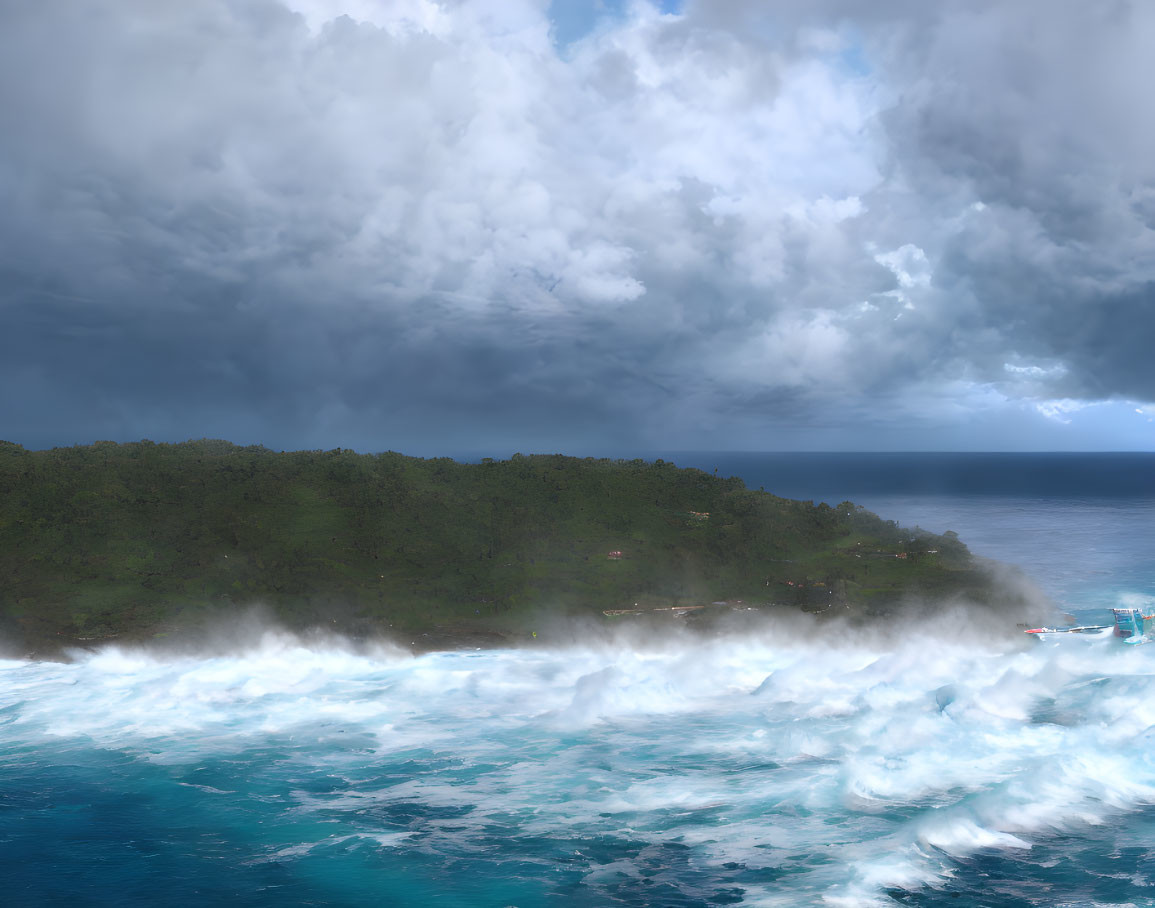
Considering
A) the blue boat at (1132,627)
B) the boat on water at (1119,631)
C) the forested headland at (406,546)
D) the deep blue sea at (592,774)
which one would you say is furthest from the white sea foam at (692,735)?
the forested headland at (406,546)

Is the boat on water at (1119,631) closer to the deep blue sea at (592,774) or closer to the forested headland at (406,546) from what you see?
the deep blue sea at (592,774)

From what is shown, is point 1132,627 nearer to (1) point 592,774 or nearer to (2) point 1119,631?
(2) point 1119,631

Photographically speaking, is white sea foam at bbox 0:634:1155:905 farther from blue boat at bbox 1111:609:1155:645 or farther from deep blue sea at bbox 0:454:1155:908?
blue boat at bbox 1111:609:1155:645

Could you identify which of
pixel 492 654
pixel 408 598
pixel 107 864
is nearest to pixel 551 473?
pixel 408 598

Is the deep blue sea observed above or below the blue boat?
below

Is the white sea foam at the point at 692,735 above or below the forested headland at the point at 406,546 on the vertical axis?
below

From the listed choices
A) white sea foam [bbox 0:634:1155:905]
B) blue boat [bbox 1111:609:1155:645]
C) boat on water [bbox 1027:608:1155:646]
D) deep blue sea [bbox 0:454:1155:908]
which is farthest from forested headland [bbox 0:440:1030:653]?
blue boat [bbox 1111:609:1155:645]
